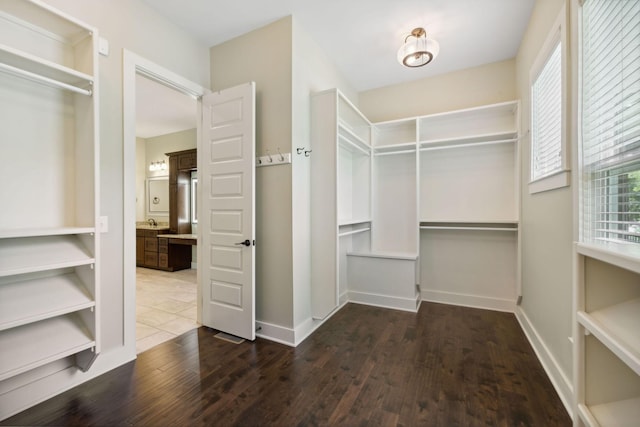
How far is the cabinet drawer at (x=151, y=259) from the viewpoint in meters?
5.44

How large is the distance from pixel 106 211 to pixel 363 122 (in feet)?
9.69

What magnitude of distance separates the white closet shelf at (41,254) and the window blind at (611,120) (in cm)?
281

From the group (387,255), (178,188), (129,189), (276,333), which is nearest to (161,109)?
(178,188)

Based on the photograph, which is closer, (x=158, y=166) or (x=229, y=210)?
(x=229, y=210)

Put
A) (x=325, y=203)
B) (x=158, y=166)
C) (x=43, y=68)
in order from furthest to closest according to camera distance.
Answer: (x=158, y=166) < (x=325, y=203) < (x=43, y=68)

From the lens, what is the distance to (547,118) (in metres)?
2.22

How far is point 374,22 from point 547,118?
1715 millimetres

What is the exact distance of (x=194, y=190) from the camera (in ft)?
19.1

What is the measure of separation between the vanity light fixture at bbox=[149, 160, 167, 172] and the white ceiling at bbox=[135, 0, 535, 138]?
13.0ft

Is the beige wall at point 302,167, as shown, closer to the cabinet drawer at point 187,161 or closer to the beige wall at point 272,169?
the beige wall at point 272,169

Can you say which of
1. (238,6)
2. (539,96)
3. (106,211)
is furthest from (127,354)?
(539,96)

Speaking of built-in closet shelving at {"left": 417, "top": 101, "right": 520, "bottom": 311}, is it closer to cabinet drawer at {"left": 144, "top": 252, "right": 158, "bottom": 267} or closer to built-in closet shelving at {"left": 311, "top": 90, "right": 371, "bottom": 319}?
built-in closet shelving at {"left": 311, "top": 90, "right": 371, "bottom": 319}

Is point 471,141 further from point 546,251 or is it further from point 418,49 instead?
point 546,251

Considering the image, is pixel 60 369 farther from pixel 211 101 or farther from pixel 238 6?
pixel 238 6
